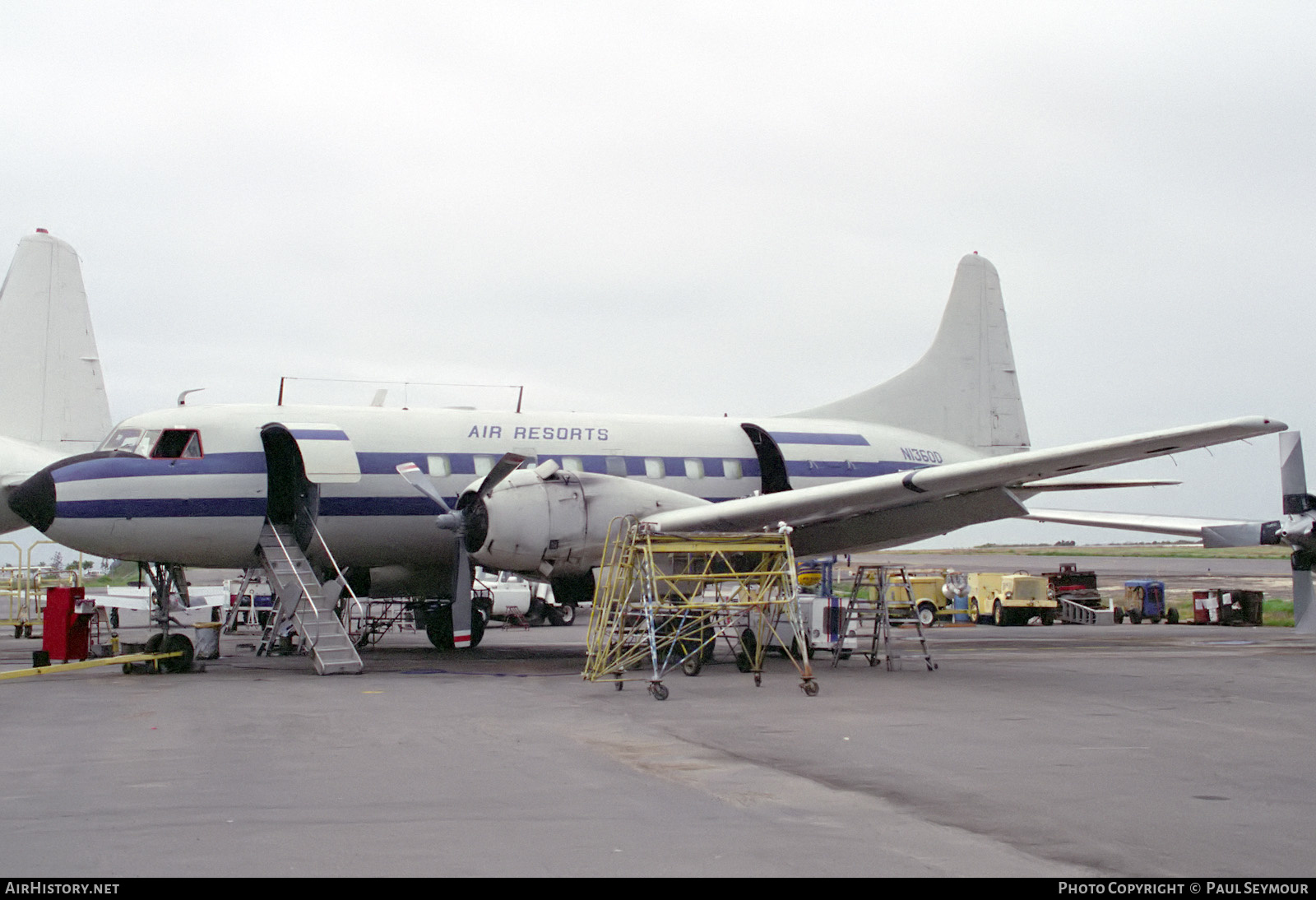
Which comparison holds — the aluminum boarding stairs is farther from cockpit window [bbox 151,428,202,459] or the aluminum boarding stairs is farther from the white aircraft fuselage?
cockpit window [bbox 151,428,202,459]

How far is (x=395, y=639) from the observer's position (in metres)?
27.7

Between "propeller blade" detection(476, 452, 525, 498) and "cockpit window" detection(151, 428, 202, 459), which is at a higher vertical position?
"cockpit window" detection(151, 428, 202, 459)

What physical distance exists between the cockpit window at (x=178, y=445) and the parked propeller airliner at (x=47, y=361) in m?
8.25

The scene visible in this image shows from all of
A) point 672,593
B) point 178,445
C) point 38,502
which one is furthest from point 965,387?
point 38,502

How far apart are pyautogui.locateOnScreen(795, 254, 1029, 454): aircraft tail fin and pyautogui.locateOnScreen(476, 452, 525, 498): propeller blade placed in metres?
8.54

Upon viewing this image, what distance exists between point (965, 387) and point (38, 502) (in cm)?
1760

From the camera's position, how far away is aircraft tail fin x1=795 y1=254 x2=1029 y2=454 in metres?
24.5

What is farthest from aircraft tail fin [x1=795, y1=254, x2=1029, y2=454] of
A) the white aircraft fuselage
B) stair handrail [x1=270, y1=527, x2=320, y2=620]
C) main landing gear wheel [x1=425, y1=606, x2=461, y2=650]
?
stair handrail [x1=270, y1=527, x2=320, y2=620]

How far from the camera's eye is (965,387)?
82.3 feet

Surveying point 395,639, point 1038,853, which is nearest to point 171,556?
point 395,639

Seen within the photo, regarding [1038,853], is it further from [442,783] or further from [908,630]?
[908,630]

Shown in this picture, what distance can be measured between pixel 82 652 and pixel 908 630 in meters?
20.7

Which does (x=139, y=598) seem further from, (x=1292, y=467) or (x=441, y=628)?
(x=1292, y=467)
